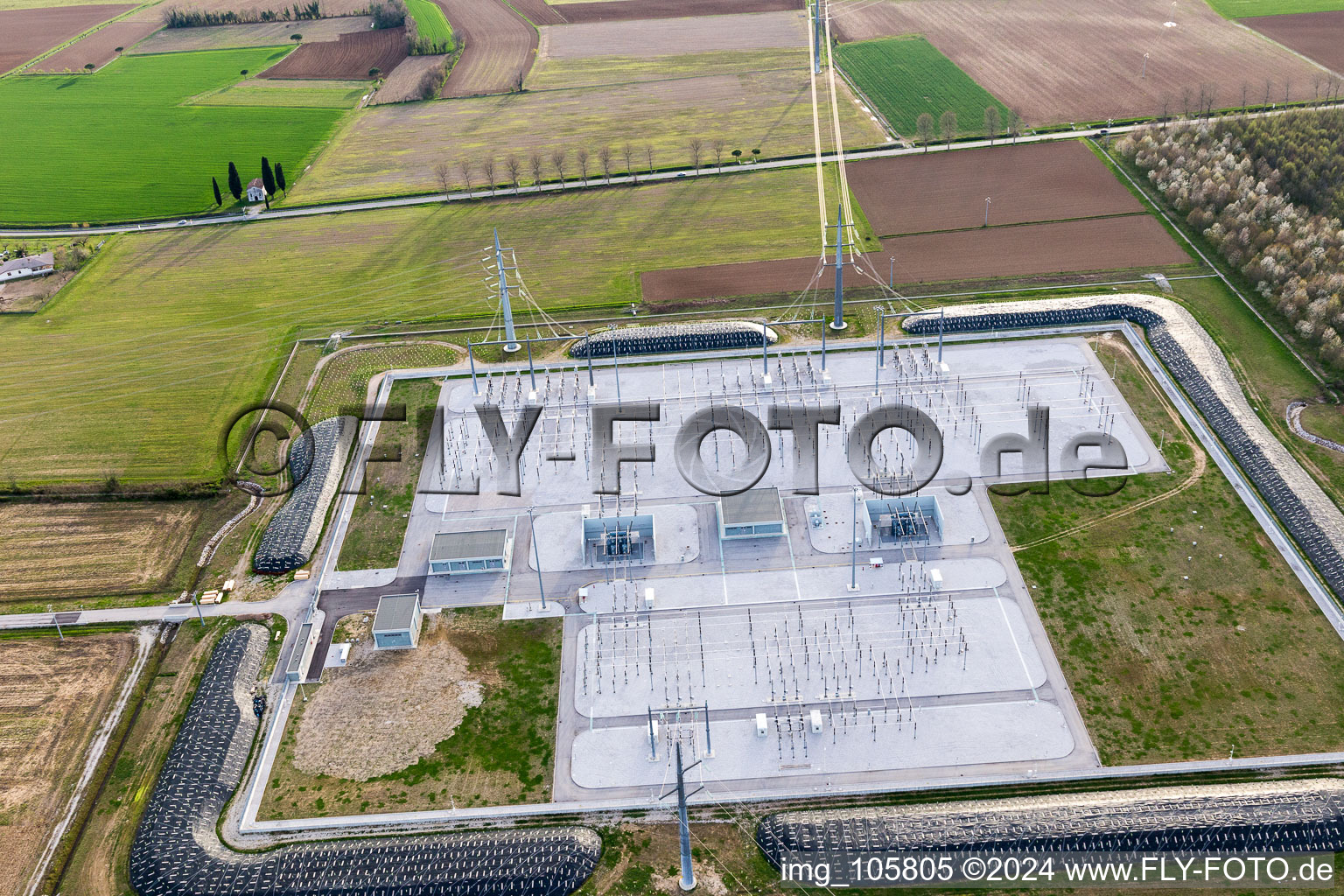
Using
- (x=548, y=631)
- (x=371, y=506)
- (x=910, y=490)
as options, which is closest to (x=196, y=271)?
(x=371, y=506)

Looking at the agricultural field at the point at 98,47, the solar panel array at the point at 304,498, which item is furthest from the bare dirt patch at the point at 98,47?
the solar panel array at the point at 304,498

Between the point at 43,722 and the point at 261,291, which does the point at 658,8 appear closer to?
the point at 261,291

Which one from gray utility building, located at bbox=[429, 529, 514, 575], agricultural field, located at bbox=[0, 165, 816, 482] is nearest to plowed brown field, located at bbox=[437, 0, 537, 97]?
agricultural field, located at bbox=[0, 165, 816, 482]

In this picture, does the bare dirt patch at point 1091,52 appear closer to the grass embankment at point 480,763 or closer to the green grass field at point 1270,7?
the green grass field at point 1270,7

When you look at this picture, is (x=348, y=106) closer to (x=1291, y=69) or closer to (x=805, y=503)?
(x=805, y=503)

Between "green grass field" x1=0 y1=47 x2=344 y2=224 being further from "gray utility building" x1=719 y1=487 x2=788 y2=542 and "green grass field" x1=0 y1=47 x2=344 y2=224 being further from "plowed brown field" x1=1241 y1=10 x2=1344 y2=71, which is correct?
"plowed brown field" x1=1241 y1=10 x2=1344 y2=71

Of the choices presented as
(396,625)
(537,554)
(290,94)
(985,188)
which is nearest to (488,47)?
(290,94)
